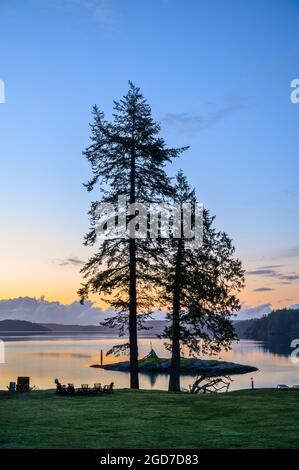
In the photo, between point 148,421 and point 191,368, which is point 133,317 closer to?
point 148,421

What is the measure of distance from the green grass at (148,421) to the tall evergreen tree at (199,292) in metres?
11.3

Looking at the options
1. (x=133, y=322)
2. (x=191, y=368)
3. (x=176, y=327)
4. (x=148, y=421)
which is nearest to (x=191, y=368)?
(x=191, y=368)

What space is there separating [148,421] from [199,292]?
64.2 feet

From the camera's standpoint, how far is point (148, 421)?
62.1 feet

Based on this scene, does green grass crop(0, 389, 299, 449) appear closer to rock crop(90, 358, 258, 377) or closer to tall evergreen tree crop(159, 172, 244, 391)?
tall evergreen tree crop(159, 172, 244, 391)

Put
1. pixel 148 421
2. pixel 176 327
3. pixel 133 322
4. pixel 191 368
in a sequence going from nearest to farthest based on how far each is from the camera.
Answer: pixel 148 421, pixel 133 322, pixel 176 327, pixel 191 368

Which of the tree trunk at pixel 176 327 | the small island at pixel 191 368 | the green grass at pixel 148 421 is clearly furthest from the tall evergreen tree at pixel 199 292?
the small island at pixel 191 368

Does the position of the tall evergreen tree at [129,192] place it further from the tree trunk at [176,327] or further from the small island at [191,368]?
the small island at [191,368]

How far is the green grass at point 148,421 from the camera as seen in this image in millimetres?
15336

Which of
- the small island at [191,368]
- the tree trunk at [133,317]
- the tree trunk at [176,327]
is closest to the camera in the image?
the tree trunk at [133,317]

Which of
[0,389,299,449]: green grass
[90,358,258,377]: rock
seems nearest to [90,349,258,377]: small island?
[90,358,258,377]: rock

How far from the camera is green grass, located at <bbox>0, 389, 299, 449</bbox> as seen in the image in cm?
1534
